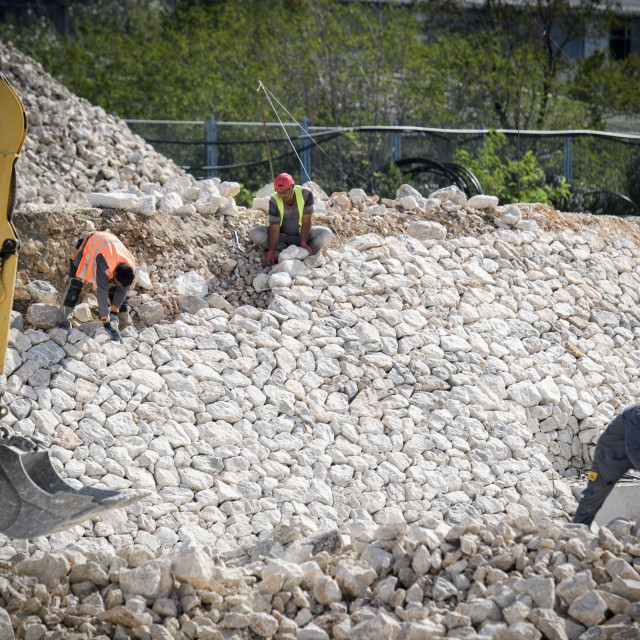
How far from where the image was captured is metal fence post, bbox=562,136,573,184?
14.4 m

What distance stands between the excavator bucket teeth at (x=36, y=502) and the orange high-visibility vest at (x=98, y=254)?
2.77m

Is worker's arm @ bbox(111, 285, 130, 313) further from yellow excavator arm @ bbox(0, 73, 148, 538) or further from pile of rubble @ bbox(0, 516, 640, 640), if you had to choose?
yellow excavator arm @ bbox(0, 73, 148, 538)

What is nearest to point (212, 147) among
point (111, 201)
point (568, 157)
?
point (568, 157)

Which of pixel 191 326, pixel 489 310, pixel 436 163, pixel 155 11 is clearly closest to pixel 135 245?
pixel 191 326

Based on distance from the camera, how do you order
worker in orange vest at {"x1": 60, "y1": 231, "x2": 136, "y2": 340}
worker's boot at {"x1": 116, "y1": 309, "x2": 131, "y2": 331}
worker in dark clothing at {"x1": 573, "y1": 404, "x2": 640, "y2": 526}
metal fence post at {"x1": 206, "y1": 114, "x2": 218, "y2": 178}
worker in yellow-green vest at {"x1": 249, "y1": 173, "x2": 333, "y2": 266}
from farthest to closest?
metal fence post at {"x1": 206, "y1": 114, "x2": 218, "y2": 178} → worker in yellow-green vest at {"x1": 249, "y1": 173, "x2": 333, "y2": 266} → worker's boot at {"x1": 116, "y1": 309, "x2": 131, "y2": 331} → worker in orange vest at {"x1": 60, "y1": 231, "x2": 136, "y2": 340} → worker in dark clothing at {"x1": 573, "y1": 404, "x2": 640, "y2": 526}

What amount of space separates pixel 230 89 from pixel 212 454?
13.5 m

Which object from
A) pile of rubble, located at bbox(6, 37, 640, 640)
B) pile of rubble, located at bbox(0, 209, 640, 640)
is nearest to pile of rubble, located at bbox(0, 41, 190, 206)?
pile of rubble, located at bbox(6, 37, 640, 640)

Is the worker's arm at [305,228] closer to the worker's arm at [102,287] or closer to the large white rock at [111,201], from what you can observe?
the large white rock at [111,201]

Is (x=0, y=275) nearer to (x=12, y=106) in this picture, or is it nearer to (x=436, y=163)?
(x=12, y=106)

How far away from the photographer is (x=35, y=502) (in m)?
4.60

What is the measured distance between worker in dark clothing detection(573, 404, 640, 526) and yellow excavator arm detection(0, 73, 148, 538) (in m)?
3.29

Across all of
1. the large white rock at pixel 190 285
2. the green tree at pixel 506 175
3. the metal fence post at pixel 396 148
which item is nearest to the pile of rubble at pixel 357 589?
the large white rock at pixel 190 285

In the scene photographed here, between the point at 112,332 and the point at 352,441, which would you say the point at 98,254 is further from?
the point at 352,441

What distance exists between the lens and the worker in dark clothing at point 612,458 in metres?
5.79
